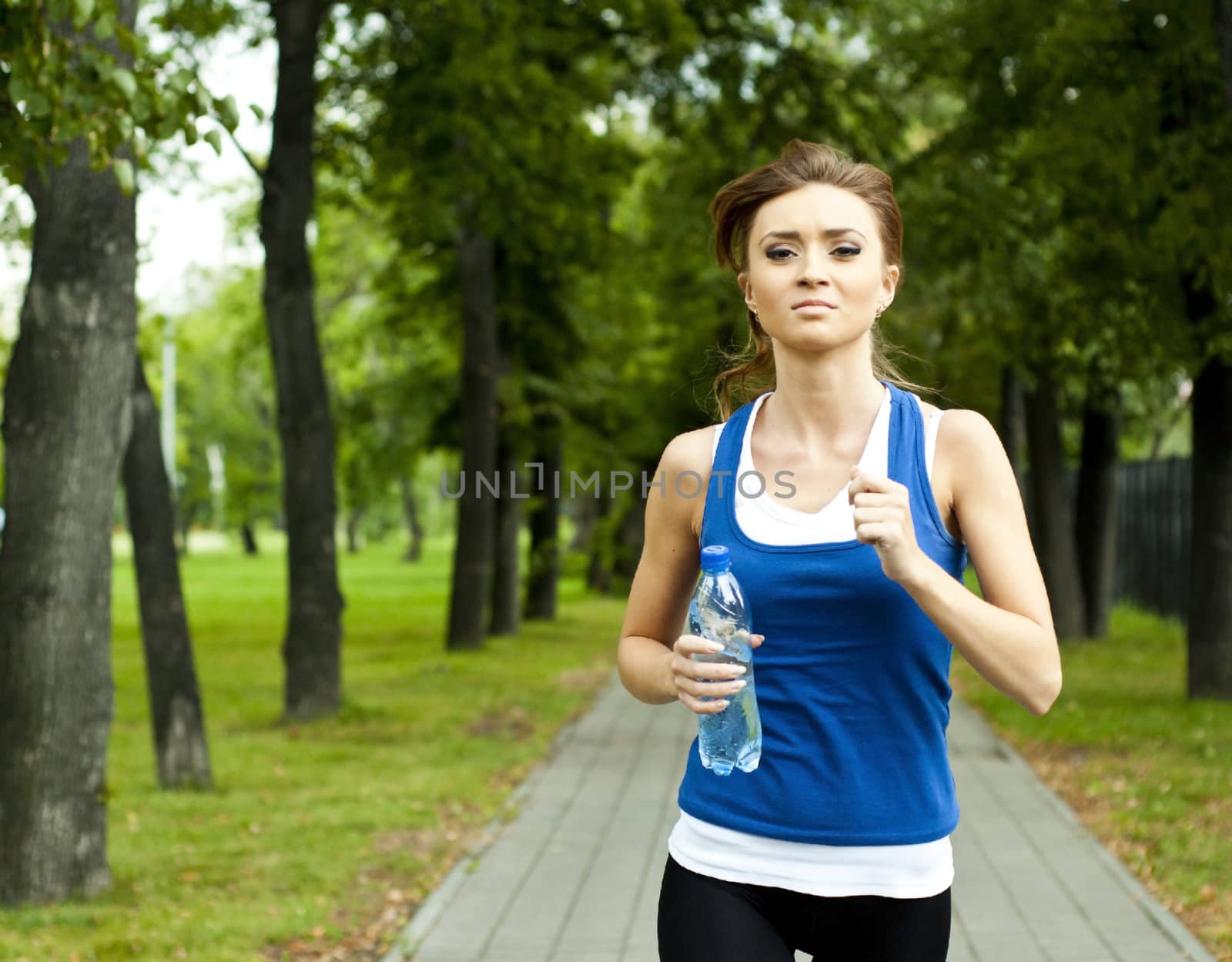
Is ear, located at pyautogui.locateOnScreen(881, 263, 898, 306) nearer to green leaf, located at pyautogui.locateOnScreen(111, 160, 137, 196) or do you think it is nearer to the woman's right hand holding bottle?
the woman's right hand holding bottle

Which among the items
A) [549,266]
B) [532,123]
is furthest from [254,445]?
[532,123]

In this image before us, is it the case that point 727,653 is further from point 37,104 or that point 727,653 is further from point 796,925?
point 37,104

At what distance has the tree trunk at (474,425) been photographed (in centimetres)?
2059

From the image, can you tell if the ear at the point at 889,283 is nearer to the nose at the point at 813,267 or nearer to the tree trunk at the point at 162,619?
the nose at the point at 813,267

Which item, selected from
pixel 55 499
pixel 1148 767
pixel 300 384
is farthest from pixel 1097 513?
pixel 55 499

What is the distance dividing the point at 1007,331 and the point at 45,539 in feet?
36.5

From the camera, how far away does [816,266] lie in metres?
2.52

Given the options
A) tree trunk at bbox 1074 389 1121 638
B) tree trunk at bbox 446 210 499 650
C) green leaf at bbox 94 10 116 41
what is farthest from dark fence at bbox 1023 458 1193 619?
green leaf at bbox 94 10 116 41

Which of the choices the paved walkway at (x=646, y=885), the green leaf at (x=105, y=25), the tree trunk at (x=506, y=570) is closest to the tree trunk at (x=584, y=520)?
the tree trunk at (x=506, y=570)

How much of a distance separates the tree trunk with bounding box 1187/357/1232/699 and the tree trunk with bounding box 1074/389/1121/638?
24.6ft

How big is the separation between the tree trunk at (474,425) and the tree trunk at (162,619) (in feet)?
33.5

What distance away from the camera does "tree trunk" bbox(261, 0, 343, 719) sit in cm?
1288

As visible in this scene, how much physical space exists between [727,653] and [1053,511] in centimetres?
1811

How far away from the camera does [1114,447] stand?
20812 mm
